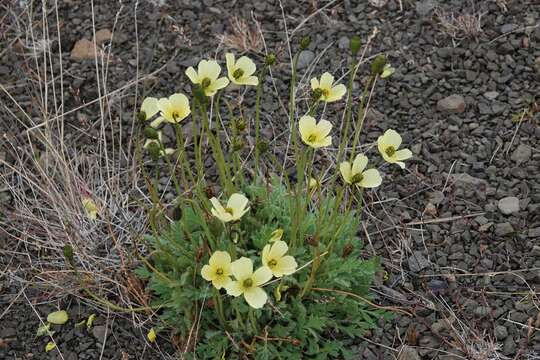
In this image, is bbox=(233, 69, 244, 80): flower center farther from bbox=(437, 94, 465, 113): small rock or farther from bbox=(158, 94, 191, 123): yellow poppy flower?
bbox=(437, 94, 465, 113): small rock

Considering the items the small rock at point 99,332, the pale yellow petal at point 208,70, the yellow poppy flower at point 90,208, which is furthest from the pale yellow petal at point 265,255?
the yellow poppy flower at point 90,208

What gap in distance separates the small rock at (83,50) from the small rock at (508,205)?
1946 millimetres

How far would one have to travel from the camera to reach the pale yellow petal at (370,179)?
7.55ft

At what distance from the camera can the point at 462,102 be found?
11.1 ft

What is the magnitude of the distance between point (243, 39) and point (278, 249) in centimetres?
170

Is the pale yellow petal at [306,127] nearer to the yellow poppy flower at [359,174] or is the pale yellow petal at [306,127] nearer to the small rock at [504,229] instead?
the yellow poppy flower at [359,174]

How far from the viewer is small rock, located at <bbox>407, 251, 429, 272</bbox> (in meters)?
2.88

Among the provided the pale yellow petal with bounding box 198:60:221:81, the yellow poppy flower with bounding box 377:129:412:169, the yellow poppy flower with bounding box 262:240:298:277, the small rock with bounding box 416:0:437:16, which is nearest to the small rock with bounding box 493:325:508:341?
the yellow poppy flower with bounding box 377:129:412:169

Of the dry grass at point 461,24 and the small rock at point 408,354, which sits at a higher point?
the dry grass at point 461,24

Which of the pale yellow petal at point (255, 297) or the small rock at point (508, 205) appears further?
the small rock at point (508, 205)

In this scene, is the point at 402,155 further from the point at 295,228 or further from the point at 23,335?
the point at 23,335

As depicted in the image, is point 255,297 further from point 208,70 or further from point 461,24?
point 461,24

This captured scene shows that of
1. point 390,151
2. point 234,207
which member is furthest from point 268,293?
point 390,151

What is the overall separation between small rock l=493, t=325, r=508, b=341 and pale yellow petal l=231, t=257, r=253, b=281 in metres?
0.96
